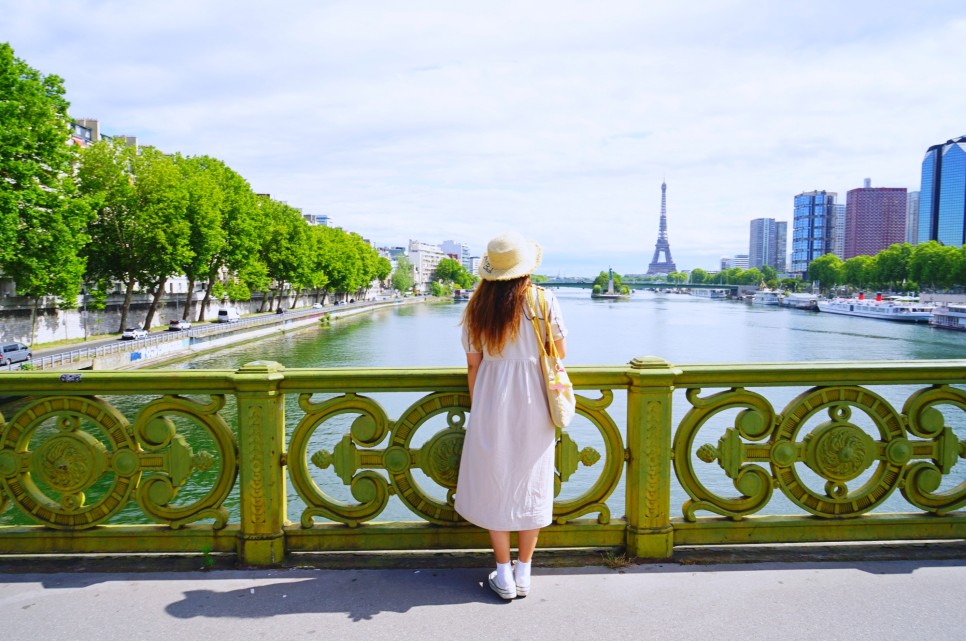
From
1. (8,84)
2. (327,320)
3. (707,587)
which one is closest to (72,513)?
(707,587)

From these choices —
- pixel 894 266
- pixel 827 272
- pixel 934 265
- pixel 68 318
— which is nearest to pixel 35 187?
pixel 68 318

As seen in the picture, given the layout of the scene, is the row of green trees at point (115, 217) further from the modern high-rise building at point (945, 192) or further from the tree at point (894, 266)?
the modern high-rise building at point (945, 192)

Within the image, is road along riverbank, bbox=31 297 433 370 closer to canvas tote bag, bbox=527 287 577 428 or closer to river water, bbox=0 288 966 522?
river water, bbox=0 288 966 522

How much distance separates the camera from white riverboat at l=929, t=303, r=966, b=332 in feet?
238

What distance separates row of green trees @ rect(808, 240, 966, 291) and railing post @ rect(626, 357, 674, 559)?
116 metres

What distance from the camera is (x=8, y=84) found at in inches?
1071

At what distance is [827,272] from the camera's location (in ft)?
515

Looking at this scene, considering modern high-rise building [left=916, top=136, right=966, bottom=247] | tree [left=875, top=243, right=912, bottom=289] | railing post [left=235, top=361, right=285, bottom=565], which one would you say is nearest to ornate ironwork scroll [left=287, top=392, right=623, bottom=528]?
railing post [left=235, top=361, right=285, bottom=565]

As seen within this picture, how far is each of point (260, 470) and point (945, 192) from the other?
630 ft

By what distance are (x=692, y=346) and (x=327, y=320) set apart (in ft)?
130

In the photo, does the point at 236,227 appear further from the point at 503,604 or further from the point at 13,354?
the point at 503,604

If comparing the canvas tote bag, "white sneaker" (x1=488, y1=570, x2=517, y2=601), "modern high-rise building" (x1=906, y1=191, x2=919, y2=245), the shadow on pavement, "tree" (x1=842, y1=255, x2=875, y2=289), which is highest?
"modern high-rise building" (x1=906, y1=191, x2=919, y2=245)

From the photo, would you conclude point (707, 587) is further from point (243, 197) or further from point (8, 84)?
point (243, 197)

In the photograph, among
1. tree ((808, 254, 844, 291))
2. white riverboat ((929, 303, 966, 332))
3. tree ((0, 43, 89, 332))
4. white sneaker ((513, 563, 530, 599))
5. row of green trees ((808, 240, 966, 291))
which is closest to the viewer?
white sneaker ((513, 563, 530, 599))
